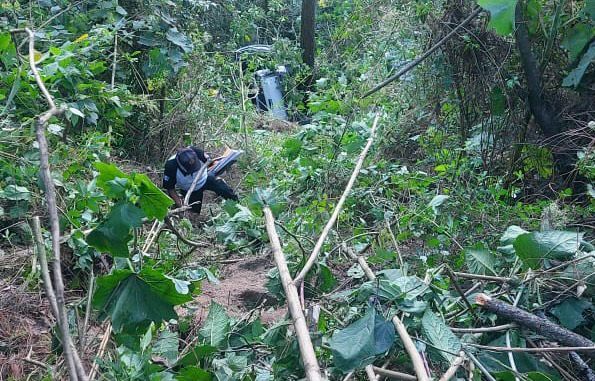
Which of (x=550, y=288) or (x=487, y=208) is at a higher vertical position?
(x=550, y=288)

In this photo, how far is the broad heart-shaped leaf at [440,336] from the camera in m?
2.42

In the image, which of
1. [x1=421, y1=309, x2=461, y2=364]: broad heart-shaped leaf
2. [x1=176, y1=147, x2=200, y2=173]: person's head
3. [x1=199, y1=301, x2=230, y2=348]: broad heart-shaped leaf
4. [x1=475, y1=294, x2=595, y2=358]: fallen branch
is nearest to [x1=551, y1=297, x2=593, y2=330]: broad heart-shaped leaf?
[x1=475, y1=294, x2=595, y2=358]: fallen branch

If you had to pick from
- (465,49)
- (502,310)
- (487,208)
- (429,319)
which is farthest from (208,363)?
(465,49)

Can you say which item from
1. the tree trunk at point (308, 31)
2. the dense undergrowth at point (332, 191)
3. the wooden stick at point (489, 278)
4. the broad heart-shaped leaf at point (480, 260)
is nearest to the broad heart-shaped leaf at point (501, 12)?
the dense undergrowth at point (332, 191)

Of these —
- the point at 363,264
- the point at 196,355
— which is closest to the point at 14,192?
the point at 196,355

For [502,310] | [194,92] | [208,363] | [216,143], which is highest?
[502,310]

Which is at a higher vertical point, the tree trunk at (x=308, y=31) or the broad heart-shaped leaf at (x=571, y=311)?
the broad heart-shaped leaf at (x=571, y=311)

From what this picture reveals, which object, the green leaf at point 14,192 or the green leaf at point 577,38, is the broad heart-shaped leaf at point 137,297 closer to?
the green leaf at point 14,192

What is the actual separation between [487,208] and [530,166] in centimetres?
70

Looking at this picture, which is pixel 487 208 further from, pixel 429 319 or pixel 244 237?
pixel 429 319

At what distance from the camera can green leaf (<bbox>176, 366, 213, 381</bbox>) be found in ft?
8.06

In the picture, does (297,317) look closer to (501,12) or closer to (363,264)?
(363,264)

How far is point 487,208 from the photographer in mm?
4406

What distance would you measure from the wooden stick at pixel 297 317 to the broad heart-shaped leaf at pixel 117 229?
57 centimetres
